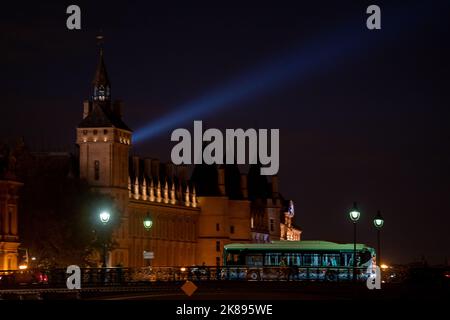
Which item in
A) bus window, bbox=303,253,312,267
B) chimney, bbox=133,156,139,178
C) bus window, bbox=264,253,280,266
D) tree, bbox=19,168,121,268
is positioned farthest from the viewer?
chimney, bbox=133,156,139,178

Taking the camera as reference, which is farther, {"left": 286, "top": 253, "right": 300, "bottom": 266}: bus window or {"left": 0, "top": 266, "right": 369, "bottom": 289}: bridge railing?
{"left": 286, "top": 253, "right": 300, "bottom": 266}: bus window

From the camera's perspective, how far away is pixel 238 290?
8362 cm

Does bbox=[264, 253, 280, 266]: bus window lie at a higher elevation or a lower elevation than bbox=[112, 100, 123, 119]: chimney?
lower

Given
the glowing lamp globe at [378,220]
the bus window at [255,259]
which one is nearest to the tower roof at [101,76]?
the bus window at [255,259]

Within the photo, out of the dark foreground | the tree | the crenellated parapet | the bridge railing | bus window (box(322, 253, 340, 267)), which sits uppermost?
the crenellated parapet

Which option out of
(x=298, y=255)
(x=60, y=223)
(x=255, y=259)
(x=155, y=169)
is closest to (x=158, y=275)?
(x=255, y=259)

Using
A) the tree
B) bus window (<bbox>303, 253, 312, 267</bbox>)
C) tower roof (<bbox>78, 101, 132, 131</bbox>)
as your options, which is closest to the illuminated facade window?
tower roof (<bbox>78, 101, 132, 131</bbox>)

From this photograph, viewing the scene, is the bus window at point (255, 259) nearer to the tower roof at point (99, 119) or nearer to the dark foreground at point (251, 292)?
the dark foreground at point (251, 292)

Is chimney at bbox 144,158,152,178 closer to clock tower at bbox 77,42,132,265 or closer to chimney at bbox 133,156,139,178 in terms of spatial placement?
chimney at bbox 133,156,139,178

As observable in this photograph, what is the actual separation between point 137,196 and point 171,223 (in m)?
13.9

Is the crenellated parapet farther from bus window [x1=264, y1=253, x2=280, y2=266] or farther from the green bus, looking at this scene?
bus window [x1=264, y1=253, x2=280, y2=266]

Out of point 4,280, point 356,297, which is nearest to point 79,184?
point 4,280

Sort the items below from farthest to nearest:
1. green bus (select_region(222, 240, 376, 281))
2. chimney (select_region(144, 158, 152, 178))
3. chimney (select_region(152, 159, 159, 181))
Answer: chimney (select_region(152, 159, 159, 181)), chimney (select_region(144, 158, 152, 178)), green bus (select_region(222, 240, 376, 281))

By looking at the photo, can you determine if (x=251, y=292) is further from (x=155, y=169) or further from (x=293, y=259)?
(x=155, y=169)
